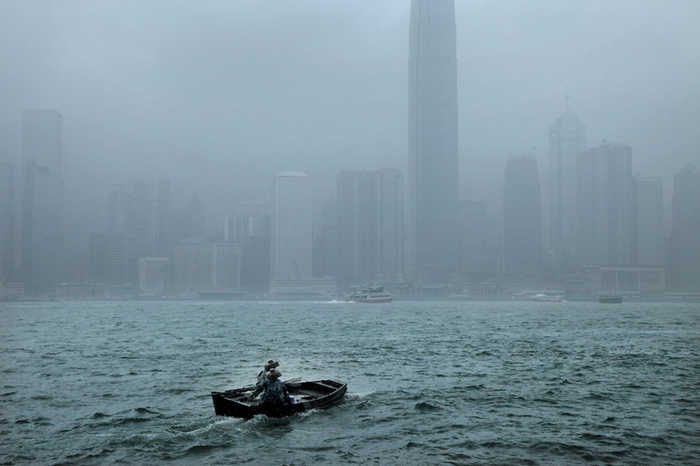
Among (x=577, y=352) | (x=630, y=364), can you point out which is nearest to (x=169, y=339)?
(x=577, y=352)

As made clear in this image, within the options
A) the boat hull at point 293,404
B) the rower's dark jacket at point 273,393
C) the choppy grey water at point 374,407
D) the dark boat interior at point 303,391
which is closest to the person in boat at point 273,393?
the rower's dark jacket at point 273,393

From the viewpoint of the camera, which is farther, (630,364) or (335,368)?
(630,364)

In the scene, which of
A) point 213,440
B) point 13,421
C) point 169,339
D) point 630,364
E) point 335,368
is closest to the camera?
point 213,440

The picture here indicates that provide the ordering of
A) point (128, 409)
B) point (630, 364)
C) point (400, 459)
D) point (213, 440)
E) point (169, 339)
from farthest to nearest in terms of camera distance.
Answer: point (169, 339) < point (630, 364) < point (128, 409) < point (213, 440) < point (400, 459)

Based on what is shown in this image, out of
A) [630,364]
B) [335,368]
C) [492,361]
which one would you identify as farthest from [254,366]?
[630,364]

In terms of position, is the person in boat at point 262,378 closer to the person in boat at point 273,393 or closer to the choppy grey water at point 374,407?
the person in boat at point 273,393

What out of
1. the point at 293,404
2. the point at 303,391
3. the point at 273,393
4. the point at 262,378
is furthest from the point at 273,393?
the point at 303,391

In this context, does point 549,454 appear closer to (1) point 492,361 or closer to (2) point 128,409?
(2) point 128,409

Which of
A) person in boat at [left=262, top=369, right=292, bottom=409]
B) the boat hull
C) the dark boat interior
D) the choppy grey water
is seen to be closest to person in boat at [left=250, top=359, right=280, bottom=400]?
person in boat at [left=262, top=369, right=292, bottom=409]
